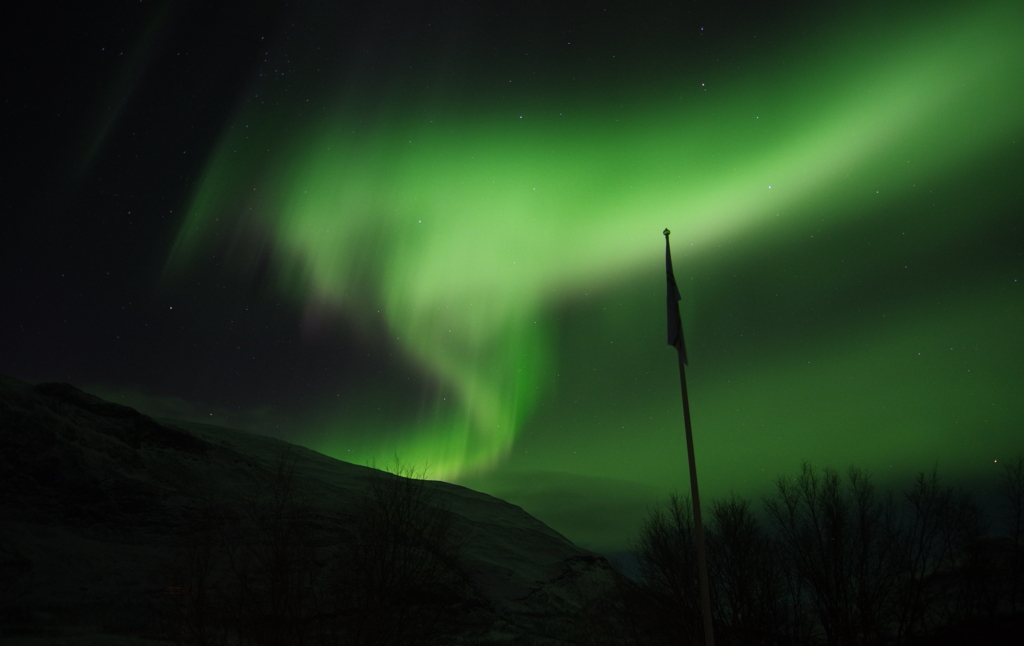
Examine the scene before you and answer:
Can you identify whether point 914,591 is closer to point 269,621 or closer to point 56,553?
point 269,621

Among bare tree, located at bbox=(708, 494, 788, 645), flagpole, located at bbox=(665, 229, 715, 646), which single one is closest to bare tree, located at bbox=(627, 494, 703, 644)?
bare tree, located at bbox=(708, 494, 788, 645)

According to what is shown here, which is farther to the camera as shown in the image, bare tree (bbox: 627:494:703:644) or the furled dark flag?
bare tree (bbox: 627:494:703:644)

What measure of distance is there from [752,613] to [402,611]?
43208mm

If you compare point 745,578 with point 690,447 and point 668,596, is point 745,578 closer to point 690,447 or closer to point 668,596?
point 668,596

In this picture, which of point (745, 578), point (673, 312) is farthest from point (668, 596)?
point (673, 312)

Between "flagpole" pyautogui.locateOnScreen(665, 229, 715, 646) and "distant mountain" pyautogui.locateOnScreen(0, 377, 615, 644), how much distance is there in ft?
44.7

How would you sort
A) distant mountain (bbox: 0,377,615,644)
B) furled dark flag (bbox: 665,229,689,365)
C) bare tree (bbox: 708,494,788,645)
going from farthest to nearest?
bare tree (bbox: 708,494,788,645), distant mountain (bbox: 0,377,615,644), furled dark flag (bbox: 665,229,689,365)

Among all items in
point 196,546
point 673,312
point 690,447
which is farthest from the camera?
point 196,546

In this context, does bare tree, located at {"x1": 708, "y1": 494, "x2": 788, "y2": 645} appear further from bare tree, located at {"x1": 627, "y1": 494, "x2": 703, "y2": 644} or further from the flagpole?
the flagpole

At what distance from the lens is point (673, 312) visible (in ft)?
65.1

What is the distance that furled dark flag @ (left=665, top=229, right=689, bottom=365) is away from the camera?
1925cm

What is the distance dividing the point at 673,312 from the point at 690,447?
173 inches

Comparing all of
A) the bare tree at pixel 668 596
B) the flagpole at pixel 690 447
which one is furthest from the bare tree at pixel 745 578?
the flagpole at pixel 690 447

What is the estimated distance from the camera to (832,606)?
56469mm
